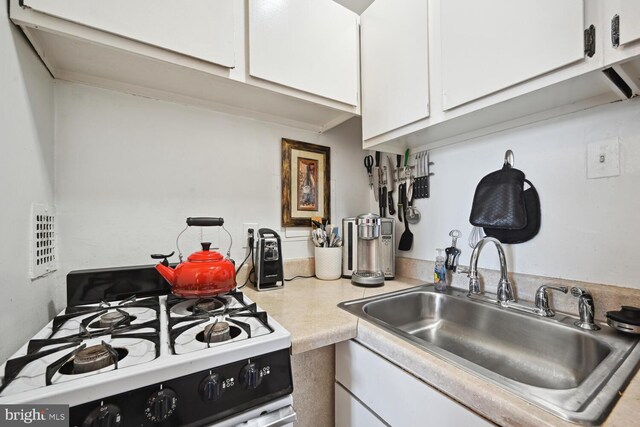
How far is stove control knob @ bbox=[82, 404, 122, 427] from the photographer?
0.46 m

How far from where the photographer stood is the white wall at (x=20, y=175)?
0.59m

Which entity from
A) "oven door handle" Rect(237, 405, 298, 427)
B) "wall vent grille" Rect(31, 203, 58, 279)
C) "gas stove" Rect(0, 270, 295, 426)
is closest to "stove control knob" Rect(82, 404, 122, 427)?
"gas stove" Rect(0, 270, 295, 426)

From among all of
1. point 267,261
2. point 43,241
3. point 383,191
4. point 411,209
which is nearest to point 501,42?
point 411,209

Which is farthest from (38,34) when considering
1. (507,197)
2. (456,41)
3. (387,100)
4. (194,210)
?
(507,197)

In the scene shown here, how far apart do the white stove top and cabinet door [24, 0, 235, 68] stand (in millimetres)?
805

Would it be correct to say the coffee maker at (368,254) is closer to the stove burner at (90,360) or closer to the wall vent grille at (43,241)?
the stove burner at (90,360)

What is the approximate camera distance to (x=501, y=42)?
78 cm

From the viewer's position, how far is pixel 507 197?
993 mm

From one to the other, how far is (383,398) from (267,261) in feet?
2.18

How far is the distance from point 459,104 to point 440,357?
30.4 inches

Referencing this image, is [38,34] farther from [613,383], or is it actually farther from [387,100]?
[613,383]

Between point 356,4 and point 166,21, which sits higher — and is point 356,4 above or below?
above

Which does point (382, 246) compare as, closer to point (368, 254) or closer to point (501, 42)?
point (368, 254)

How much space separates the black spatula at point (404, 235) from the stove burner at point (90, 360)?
48.6 inches
